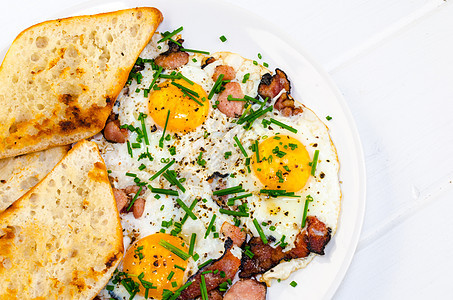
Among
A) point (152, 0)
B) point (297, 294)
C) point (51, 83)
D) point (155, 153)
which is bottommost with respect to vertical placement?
point (297, 294)

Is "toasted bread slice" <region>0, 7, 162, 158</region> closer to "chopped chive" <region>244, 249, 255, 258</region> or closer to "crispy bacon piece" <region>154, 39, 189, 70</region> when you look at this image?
"crispy bacon piece" <region>154, 39, 189, 70</region>

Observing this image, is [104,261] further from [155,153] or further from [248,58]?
[248,58]

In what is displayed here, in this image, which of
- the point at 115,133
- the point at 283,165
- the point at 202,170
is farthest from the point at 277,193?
the point at 115,133

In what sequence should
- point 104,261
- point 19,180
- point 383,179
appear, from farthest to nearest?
point 383,179 < point 19,180 < point 104,261

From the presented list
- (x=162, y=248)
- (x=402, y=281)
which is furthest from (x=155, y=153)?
(x=402, y=281)

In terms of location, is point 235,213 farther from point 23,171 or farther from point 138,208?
point 23,171
